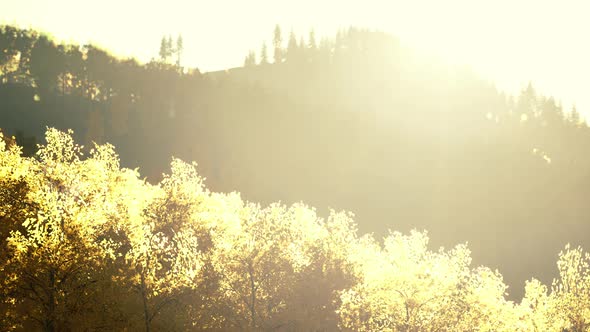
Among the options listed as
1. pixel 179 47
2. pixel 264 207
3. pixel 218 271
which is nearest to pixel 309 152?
pixel 264 207

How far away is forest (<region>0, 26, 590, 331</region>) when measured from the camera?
35.7 meters

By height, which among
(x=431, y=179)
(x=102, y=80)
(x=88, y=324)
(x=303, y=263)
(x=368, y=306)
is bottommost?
(x=88, y=324)

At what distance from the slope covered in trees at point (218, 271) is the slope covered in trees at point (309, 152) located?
58.7 metres

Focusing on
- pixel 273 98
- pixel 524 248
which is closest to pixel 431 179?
pixel 524 248

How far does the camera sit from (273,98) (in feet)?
557

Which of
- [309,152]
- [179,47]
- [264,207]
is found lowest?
[264,207]

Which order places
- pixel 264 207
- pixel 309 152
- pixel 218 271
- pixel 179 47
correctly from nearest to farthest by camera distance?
pixel 218 271
pixel 264 207
pixel 309 152
pixel 179 47

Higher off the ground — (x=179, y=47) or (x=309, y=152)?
(x=179, y=47)

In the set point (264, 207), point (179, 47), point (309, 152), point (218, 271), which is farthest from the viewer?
point (179, 47)

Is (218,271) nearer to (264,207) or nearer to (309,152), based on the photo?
(264,207)

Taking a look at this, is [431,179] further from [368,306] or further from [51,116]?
[51,116]

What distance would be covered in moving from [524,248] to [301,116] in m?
92.1

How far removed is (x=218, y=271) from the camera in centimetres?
5131

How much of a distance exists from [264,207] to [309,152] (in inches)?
1636
